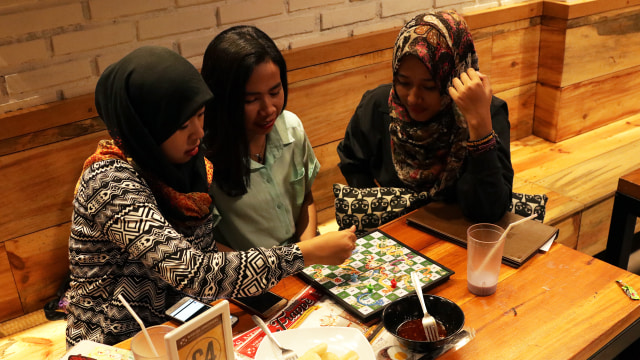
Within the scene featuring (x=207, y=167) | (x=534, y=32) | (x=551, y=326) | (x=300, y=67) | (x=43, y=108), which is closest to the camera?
(x=551, y=326)

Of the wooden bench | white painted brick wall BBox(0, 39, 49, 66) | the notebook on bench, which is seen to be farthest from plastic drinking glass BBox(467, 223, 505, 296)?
white painted brick wall BBox(0, 39, 49, 66)

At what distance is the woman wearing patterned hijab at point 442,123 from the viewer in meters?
1.59

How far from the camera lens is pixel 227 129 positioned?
1.64m

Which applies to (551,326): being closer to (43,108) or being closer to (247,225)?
(247,225)

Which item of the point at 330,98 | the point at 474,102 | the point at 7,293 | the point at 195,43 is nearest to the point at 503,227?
the point at 474,102

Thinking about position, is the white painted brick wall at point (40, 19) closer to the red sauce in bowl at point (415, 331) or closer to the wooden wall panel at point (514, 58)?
the red sauce in bowl at point (415, 331)

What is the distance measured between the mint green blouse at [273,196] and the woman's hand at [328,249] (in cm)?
46

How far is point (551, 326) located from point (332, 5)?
70.1 inches

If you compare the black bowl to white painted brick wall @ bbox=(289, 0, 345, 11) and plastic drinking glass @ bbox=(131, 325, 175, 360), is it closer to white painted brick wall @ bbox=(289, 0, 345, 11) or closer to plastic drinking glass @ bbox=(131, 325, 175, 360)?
plastic drinking glass @ bbox=(131, 325, 175, 360)

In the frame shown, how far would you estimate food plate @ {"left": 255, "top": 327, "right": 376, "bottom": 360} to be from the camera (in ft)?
3.61

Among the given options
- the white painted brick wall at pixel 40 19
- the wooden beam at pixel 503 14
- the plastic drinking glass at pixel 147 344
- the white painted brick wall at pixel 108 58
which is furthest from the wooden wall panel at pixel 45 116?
the wooden beam at pixel 503 14

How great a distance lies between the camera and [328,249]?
4.37 ft

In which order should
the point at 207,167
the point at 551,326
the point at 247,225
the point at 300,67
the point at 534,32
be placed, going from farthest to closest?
1. the point at 534,32
2. the point at 300,67
3. the point at 247,225
4. the point at 207,167
5. the point at 551,326

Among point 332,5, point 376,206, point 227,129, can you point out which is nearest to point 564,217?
point 376,206
